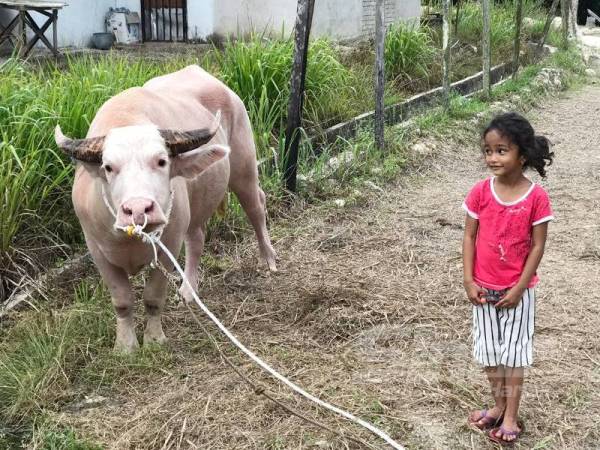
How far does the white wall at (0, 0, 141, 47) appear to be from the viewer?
11.4 m

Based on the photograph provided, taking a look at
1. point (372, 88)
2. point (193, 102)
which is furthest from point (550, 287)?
point (372, 88)

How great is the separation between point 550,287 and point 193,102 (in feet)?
7.67

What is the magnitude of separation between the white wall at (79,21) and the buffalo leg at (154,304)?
8.28 meters

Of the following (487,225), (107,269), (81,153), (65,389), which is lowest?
(65,389)

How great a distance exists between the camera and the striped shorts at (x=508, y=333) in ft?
9.56

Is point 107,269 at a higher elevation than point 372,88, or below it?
below

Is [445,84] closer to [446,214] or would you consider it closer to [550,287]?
[446,214]

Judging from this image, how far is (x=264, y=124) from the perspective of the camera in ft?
21.4

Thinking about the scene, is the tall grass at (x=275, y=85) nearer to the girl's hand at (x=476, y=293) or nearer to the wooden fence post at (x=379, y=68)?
the wooden fence post at (x=379, y=68)

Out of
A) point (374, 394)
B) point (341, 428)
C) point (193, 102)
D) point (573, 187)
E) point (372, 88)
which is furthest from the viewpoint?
Result: point (372, 88)

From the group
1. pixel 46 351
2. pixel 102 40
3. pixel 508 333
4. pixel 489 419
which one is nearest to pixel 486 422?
pixel 489 419

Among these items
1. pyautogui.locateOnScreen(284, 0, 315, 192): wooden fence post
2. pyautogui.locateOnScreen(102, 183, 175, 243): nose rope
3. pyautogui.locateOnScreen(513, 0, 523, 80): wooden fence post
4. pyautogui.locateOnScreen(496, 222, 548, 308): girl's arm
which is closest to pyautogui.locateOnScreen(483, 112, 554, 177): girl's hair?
pyautogui.locateOnScreen(496, 222, 548, 308): girl's arm

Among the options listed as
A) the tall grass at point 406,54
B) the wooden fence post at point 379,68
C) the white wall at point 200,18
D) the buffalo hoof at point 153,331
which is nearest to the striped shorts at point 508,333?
the buffalo hoof at point 153,331

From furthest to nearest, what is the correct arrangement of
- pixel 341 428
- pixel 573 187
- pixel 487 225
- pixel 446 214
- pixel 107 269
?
pixel 573 187 → pixel 446 214 → pixel 107 269 → pixel 341 428 → pixel 487 225
